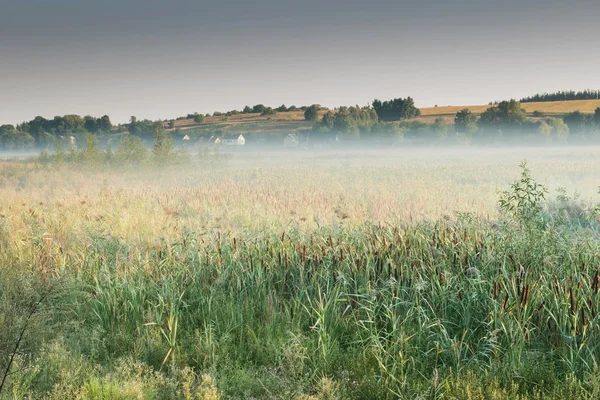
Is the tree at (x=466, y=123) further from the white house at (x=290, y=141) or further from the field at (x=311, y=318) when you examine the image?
the field at (x=311, y=318)

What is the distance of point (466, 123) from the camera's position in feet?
283

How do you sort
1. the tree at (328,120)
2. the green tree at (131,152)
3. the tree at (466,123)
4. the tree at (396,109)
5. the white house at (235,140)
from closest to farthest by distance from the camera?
the green tree at (131,152) → the tree at (466,123) → the white house at (235,140) → the tree at (328,120) → the tree at (396,109)

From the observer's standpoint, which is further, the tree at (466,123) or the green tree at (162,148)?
the tree at (466,123)

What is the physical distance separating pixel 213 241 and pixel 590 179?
21956 mm

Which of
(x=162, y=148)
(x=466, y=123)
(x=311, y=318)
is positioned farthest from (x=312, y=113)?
(x=311, y=318)

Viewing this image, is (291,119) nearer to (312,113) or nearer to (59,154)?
(312,113)

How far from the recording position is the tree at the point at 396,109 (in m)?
110

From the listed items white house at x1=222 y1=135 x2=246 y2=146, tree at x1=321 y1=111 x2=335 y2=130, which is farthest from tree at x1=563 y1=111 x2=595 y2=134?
white house at x1=222 y1=135 x2=246 y2=146

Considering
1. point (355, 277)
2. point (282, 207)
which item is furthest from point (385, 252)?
point (282, 207)

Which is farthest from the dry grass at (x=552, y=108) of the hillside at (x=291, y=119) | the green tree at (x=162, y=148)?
the green tree at (x=162, y=148)

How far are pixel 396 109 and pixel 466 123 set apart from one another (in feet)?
88.7

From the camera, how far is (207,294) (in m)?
6.39

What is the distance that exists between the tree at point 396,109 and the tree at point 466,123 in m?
21.0

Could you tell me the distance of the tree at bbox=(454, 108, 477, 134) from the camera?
85750 millimetres
